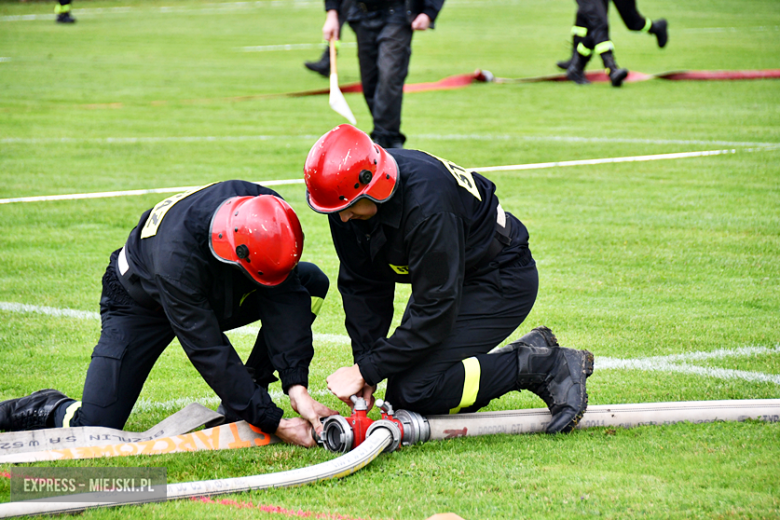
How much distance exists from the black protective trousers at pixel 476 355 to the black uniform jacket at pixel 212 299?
0.50 m

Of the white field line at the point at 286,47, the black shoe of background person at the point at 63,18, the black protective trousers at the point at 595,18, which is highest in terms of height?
the black protective trousers at the point at 595,18

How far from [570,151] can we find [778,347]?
16.7 feet

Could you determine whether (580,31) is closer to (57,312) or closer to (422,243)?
(57,312)

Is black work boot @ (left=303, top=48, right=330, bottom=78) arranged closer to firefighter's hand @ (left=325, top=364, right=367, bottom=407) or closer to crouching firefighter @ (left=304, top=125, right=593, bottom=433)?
crouching firefighter @ (left=304, top=125, right=593, bottom=433)

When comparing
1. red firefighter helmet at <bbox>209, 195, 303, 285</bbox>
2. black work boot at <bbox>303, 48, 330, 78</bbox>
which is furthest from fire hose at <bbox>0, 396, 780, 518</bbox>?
black work boot at <bbox>303, 48, 330, 78</bbox>

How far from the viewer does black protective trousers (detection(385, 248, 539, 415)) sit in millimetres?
3721

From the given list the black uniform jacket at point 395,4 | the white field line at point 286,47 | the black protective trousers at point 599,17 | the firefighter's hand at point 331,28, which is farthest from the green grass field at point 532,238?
the white field line at point 286,47

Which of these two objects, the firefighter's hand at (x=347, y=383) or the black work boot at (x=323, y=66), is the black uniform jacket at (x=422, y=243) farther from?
the black work boot at (x=323, y=66)

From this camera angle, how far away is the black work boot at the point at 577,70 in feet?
44.9

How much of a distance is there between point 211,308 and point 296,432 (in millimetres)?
629

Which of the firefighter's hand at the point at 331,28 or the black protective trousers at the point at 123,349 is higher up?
the firefighter's hand at the point at 331,28

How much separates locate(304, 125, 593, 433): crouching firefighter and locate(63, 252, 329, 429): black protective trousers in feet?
1.65

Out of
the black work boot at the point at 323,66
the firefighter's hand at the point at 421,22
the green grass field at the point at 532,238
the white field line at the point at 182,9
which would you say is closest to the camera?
the green grass field at the point at 532,238

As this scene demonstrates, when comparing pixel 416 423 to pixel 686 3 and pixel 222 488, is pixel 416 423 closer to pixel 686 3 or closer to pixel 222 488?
pixel 222 488
